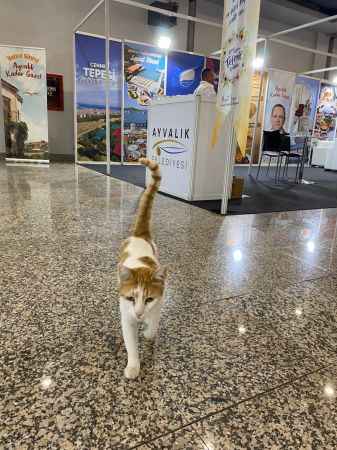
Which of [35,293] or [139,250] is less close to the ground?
[139,250]

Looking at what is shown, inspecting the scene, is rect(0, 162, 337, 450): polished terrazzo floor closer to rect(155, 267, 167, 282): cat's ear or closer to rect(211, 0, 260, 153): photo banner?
rect(155, 267, 167, 282): cat's ear

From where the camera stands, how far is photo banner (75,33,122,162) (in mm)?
6328

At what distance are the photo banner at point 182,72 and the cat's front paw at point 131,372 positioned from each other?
23.4ft

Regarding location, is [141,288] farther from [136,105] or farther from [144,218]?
[136,105]

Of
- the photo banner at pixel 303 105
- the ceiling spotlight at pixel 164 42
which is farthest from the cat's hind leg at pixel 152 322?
the photo banner at pixel 303 105

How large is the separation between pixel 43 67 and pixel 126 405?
20.6 feet

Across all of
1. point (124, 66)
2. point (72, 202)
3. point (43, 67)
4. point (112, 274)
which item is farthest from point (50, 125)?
point (112, 274)

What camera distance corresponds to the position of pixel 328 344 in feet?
3.69

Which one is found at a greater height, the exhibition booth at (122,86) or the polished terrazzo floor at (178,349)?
the exhibition booth at (122,86)

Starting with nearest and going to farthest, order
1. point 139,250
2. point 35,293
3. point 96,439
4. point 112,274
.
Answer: point 96,439, point 139,250, point 35,293, point 112,274

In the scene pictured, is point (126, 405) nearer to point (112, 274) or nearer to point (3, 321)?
point (3, 321)

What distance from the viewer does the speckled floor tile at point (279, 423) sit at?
2.41 ft

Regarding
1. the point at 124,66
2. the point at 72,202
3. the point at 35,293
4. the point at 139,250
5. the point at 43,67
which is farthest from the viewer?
the point at 124,66

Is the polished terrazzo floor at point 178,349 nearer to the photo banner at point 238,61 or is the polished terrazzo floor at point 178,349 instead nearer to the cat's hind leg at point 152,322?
the cat's hind leg at point 152,322
